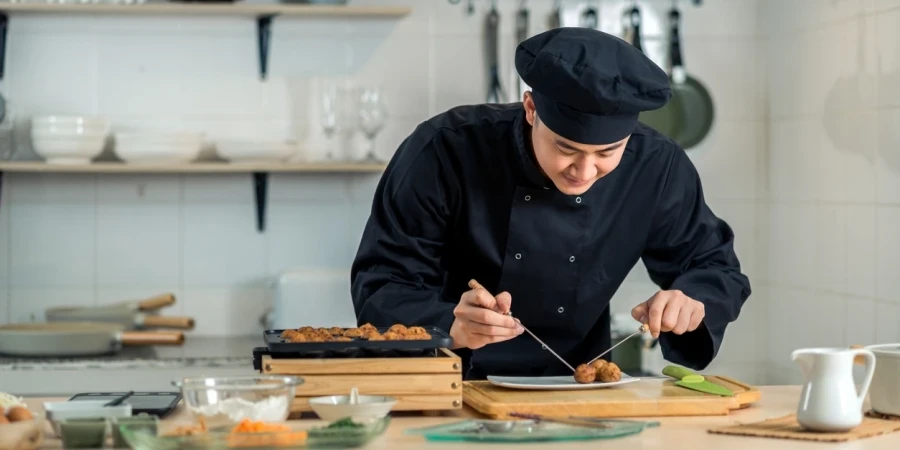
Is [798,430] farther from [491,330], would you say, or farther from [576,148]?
[576,148]

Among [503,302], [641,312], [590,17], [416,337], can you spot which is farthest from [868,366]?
[590,17]

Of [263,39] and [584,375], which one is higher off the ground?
[263,39]

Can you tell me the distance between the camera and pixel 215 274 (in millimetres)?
4031

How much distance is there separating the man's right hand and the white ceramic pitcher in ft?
1.62

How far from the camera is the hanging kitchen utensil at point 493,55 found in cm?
404

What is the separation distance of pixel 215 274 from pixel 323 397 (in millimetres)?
2252

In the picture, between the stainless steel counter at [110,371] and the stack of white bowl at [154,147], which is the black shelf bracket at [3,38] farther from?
the stainless steel counter at [110,371]

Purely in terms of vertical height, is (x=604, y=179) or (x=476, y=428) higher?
(x=604, y=179)

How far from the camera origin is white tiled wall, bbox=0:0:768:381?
395 cm

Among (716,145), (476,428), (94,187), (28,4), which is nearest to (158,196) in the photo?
(94,187)

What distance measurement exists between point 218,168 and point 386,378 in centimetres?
199

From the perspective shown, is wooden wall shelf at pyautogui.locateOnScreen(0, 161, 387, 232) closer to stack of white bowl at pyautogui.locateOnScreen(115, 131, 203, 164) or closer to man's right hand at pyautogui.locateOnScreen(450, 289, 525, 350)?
stack of white bowl at pyautogui.locateOnScreen(115, 131, 203, 164)

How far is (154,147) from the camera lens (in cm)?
377

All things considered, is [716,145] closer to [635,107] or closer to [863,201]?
[863,201]
